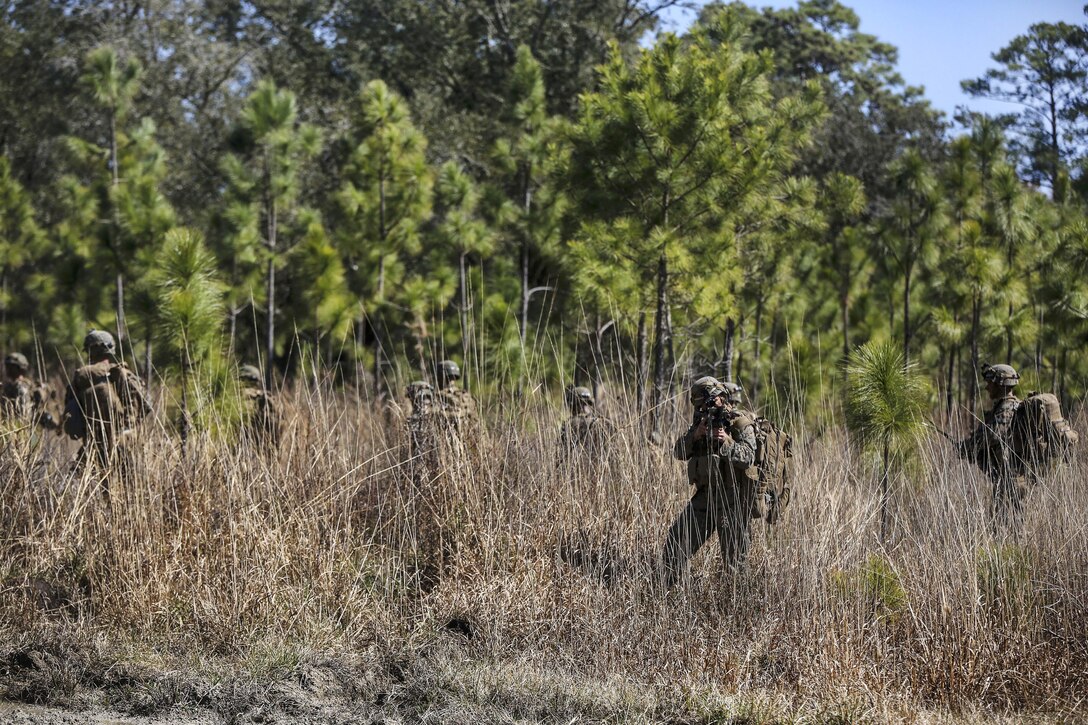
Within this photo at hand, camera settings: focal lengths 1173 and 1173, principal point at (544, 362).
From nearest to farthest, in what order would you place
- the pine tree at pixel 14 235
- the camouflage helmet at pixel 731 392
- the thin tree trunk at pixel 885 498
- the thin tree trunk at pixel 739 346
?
1. the camouflage helmet at pixel 731 392
2. the thin tree trunk at pixel 885 498
3. the thin tree trunk at pixel 739 346
4. the pine tree at pixel 14 235

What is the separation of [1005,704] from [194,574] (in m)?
4.21

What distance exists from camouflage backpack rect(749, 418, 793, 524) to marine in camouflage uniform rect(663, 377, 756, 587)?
0.07 m

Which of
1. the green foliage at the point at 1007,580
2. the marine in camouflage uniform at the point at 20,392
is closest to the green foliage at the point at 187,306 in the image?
the marine in camouflage uniform at the point at 20,392

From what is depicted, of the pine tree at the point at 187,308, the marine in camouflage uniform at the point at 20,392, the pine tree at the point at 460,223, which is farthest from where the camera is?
the pine tree at the point at 460,223

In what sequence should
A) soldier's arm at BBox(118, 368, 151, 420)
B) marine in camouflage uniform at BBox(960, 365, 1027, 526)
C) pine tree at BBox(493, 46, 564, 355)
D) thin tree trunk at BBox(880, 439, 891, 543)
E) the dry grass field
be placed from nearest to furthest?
the dry grass field, thin tree trunk at BBox(880, 439, 891, 543), soldier's arm at BBox(118, 368, 151, 420), marine in camouflage uniform at BBox(960, 365, 1027, 526), pine tree at BBox(493, 46, 564, 355)

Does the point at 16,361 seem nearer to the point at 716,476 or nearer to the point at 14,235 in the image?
the point at 716,476

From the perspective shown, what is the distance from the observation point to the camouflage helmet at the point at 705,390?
21.0 feet

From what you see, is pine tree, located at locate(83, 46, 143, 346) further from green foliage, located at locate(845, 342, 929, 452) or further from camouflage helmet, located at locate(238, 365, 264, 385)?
green foliage, located at locate(845, 342, 929, 452)

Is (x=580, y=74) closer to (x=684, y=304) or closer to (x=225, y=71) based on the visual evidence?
(x=225, y=71)

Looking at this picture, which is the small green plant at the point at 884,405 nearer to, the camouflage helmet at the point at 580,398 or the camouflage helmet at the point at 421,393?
the camouflage helmet at the point at 580,398

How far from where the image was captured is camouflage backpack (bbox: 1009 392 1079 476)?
754 centimetres

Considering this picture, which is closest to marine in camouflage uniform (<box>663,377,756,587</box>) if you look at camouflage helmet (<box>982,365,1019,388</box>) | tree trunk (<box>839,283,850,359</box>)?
camouflage helmet (<box>982,365,1019,388</box>)

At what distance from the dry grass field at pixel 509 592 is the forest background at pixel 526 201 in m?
0.67

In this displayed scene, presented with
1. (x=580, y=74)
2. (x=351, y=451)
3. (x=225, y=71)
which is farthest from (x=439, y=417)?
(x=225, y=71)
